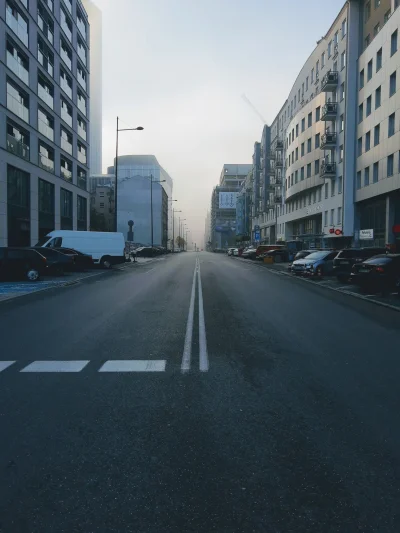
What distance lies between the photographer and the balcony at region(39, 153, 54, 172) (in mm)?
32406

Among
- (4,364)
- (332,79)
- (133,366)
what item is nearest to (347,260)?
(133,366)

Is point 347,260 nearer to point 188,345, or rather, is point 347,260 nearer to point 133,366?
point 188,345

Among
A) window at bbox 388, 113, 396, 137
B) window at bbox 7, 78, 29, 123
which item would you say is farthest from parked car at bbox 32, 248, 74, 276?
window at bbox 388, 113, 396, 137

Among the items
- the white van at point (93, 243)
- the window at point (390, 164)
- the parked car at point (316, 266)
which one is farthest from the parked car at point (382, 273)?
the white van at point (93, 243)

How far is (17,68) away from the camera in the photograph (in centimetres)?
2831

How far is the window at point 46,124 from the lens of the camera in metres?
32.2

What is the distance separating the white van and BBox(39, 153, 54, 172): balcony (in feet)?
22.8

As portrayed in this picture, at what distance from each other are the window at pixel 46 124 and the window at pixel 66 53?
22.1ft

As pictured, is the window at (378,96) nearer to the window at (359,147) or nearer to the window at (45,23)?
the window at (359,147)

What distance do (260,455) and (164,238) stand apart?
110892mm

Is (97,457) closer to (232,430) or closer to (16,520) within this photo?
(16,520)

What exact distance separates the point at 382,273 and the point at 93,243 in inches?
788

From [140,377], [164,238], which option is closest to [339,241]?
[140,377]

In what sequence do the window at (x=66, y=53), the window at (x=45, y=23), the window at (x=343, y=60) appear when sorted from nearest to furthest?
the window at (x=45, y=23), the window at (x=66, y=53), the window at (x=343, y=60)
